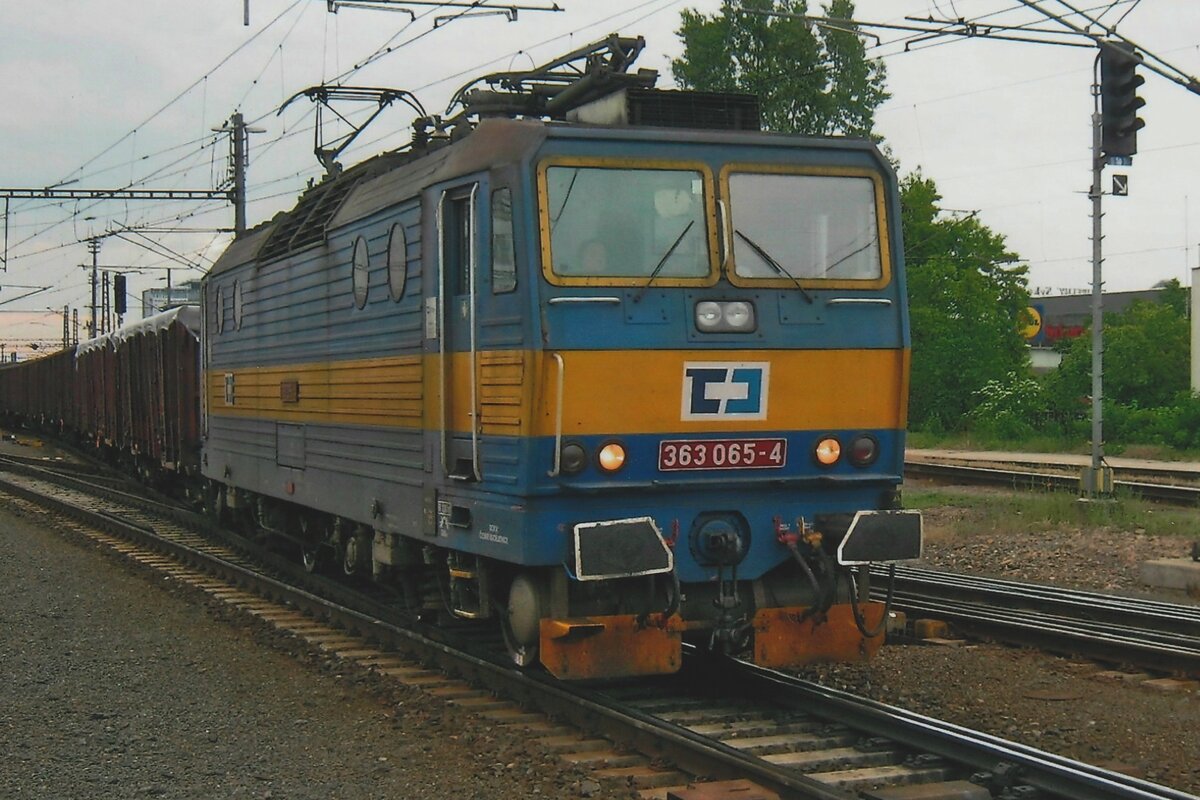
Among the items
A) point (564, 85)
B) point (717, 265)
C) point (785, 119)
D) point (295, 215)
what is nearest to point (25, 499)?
point (295, 215)

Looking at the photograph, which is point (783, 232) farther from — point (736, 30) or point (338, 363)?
point (736, 30)

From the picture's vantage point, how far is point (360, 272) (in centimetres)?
966

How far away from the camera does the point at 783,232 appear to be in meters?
7.98

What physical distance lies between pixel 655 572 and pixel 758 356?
131cm

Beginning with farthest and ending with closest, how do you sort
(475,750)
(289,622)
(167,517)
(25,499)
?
(25,499) < (167,517) < (289,622) < (475,750)

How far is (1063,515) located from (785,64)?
102 feet

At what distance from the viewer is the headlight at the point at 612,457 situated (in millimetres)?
7453

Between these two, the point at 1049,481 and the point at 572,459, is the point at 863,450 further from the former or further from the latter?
the point at 1049,481

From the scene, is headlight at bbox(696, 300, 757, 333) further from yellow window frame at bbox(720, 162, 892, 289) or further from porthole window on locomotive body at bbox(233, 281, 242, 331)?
porthole window on locomotive body at bbox(233, 281, 242, 331)

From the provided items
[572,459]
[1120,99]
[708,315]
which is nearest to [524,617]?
[572,459]

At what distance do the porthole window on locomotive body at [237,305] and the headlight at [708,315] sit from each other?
6909mm

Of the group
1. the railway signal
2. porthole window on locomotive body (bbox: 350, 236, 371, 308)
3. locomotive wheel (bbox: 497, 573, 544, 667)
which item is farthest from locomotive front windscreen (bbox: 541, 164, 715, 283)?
the railway signal

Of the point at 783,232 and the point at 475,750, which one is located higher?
the point at 783,232

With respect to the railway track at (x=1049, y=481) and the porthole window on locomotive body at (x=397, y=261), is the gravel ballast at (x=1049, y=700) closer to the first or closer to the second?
the porthole window on locomotive body at (x=397, y=261)
